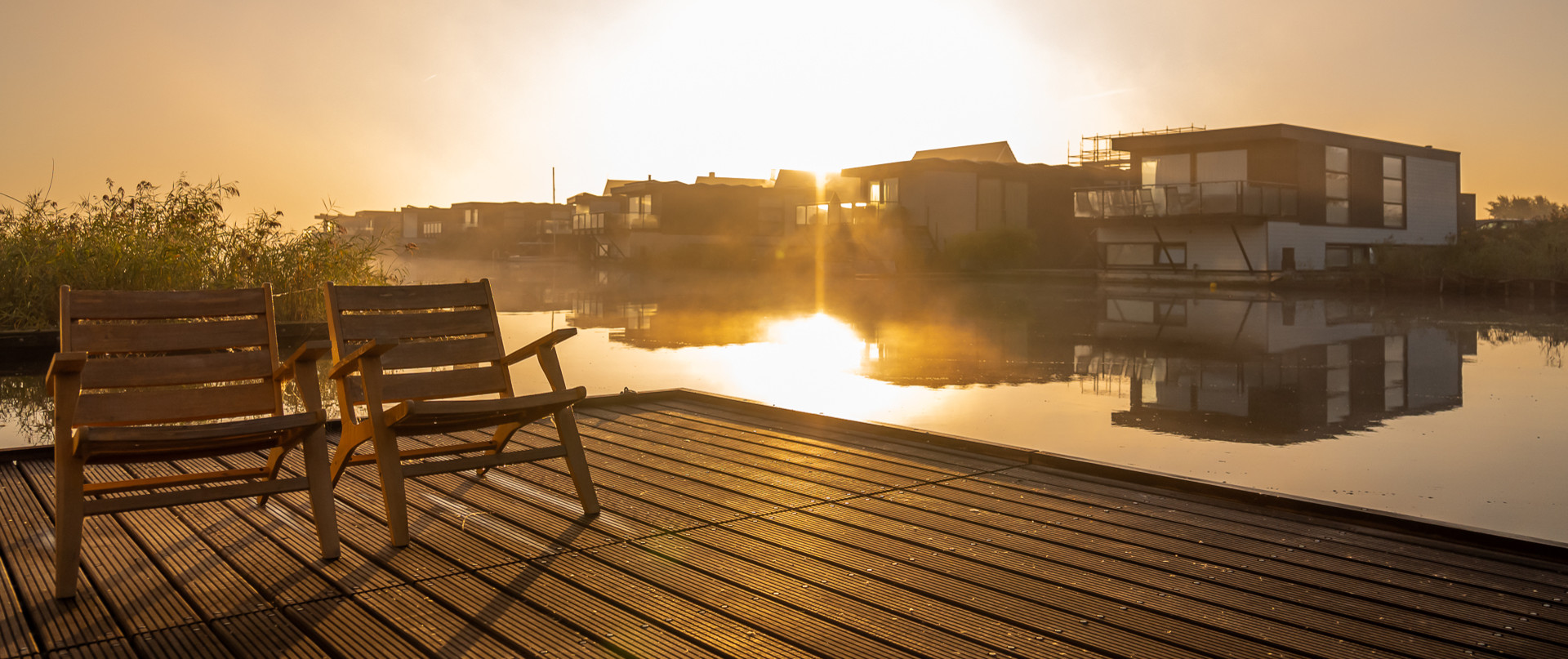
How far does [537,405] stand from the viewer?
389cm

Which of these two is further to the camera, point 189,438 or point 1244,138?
point 1244,138

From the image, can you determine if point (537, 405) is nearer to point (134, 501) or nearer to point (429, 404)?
point (429, 404)

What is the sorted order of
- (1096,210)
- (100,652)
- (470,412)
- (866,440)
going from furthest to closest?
1. (1096,210)
2. (866,440)
3. (470,412)
4. (100,652)

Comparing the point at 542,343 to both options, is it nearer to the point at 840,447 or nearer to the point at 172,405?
the point at 172,405

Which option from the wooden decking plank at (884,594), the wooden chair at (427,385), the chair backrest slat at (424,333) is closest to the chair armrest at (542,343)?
the wooden chair at (427,385)

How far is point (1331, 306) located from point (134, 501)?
833 inches

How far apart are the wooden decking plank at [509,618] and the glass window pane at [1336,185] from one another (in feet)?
101

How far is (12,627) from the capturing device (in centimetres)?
276

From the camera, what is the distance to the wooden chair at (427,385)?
12.1ft

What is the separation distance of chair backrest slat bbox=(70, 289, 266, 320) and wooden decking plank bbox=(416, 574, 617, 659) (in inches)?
58.0

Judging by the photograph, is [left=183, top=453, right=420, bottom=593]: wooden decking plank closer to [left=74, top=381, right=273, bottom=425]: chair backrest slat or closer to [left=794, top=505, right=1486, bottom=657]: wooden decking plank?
[left=74, top=381, right=273, bottom=425]: chair backrest slat

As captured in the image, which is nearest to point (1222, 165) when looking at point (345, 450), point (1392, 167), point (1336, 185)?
point (1336, 185)

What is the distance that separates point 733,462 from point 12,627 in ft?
9.29

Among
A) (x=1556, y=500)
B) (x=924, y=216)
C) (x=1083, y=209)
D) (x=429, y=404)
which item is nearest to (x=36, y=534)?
(x=429, y=404)
